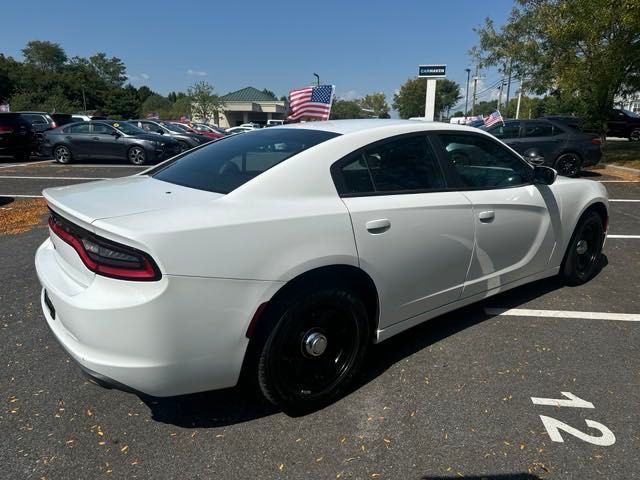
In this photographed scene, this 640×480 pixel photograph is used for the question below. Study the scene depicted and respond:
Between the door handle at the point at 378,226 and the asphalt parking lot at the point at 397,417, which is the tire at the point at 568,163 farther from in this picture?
the door handle at the point at 378,226

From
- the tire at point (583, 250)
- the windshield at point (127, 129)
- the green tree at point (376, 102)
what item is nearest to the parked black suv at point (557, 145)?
the tire at point (583, 250)

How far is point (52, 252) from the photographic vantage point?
2619mm

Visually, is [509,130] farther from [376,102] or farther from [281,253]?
[376,102]

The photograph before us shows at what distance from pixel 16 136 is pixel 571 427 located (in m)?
18.7

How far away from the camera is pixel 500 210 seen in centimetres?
327

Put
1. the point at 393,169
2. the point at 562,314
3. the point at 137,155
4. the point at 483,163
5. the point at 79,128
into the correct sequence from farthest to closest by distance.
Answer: the point at 79,128 < the point at 137,155 < the point at 562,314 < the point at 483,163 < the point at 393,169

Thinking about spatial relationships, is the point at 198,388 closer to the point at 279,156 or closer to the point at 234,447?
the point at 234,447

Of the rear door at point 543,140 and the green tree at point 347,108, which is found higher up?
the green tree at point 347,108

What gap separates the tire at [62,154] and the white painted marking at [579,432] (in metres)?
16.7

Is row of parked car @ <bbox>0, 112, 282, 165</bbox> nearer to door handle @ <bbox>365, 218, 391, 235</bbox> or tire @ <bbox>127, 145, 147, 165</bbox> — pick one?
tire @ <bbox>127, 145, 147, 165</bbox>

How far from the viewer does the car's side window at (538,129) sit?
455 inches

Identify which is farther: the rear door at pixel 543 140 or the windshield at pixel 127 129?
the windshield at pixel 127 129

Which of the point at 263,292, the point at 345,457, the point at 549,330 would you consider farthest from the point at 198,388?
the point at 549,330

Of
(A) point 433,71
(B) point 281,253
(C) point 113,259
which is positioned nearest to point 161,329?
(C) point 113,259
